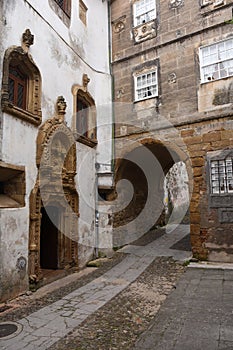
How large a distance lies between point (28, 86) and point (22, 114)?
45.1 inches

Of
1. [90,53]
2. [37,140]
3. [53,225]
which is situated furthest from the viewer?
[90,53]

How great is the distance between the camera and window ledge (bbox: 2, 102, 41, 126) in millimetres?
5562

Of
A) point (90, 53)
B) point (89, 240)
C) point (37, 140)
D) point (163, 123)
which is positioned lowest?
point (89, 240)

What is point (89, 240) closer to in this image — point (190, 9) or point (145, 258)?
point (145, 258)

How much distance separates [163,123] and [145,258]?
4.38 m

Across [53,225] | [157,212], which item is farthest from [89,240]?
[157,212]

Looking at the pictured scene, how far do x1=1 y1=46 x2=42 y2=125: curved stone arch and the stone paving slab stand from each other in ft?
15.7

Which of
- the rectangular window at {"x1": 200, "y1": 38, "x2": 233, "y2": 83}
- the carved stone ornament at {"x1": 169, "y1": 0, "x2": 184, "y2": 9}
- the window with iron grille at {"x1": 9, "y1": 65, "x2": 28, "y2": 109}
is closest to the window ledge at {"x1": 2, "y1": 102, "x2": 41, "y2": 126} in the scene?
the window with iron grille at {"x1": 9, "y1": 65, "x2": 28, "y2": 109}

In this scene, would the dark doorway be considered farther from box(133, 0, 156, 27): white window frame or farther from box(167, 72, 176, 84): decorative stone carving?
box(133, 0, 156, 27): white window frame

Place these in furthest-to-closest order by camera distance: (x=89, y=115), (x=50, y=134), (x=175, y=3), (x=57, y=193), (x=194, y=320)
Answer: (x=89, y=115) < (x=175, y=3) < (x=57, y=193) < (x=50, y=134) < (x=194, y=320)

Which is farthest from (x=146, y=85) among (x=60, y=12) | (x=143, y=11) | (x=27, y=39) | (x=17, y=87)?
(x=17, y=87)

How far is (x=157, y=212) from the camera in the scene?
1389 cm

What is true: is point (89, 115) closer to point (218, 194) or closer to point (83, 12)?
point (83, 12)

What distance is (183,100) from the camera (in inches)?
342
